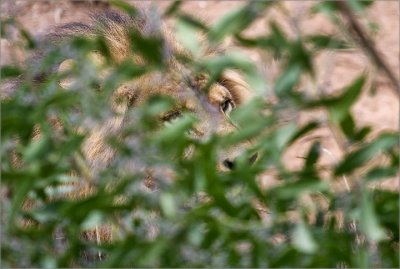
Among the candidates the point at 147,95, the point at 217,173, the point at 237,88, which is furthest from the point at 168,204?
the point at 237,88

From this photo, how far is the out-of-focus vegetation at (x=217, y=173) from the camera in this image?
1753 mm

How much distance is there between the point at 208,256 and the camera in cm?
207

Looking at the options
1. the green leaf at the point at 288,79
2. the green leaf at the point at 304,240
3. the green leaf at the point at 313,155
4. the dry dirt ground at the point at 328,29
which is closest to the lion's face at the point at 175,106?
the dry dirt ground at the point at 328,29

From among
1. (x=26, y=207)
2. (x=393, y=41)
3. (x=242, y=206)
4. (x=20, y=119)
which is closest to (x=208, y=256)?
(x=242, y=206)

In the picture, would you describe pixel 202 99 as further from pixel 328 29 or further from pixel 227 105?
pixel 328 29

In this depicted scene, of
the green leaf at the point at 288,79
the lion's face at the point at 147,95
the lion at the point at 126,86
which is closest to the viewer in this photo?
the green leaf at the point at 288,79

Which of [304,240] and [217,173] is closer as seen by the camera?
[304,240]

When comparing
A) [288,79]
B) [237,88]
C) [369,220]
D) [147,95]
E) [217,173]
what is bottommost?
[237,88]

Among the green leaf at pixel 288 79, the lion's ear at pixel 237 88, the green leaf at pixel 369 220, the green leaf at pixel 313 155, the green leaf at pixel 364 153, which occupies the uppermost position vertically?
the green leaf at pixel 288 79

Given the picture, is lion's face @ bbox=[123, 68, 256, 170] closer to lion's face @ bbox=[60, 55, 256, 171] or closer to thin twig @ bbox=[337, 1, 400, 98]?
lion's face @ bbox=[60, 55, 256, 171]

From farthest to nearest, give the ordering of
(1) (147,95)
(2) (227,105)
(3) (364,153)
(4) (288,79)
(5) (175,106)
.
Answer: (2) (227,105), (1) (147,95), (5) (175,106), (3) (364,153), (4) (288,79)

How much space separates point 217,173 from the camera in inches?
76.9

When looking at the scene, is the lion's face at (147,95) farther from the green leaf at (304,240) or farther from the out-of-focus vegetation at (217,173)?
the green leaf at (304,240)

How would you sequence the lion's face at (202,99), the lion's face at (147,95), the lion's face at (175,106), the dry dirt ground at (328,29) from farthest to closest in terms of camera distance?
the dry dirt ground at (328,29), the lion's face at (147,95), the lion's face at (175,106), the lion's face at (202,99)
